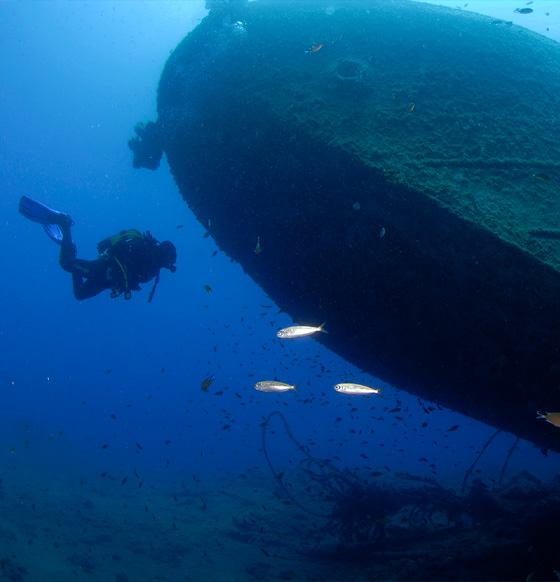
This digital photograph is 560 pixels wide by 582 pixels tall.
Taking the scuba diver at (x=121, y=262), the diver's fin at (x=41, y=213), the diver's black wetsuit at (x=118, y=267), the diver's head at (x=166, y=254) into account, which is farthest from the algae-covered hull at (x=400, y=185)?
the diver's fin at (x=41, y=213)

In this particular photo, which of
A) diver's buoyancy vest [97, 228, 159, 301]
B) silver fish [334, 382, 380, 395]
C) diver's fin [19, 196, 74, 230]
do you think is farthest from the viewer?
diver's fin [19, 196, 74, 230]

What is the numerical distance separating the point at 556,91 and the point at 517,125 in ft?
4.43

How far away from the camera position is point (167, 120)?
21.9 ft

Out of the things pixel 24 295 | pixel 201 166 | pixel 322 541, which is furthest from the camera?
pixel 24 295

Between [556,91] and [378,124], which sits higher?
[556,91]

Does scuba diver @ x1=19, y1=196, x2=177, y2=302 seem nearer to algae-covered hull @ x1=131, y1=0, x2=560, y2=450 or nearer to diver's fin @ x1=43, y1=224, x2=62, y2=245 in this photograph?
diver's fin @ x1=43, y1=224, x2=62, y2=245

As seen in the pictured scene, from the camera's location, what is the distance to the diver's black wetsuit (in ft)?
25.1

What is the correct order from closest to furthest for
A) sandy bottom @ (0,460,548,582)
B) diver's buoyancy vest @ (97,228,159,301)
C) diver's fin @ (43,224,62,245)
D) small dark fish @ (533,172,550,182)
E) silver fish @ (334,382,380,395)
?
small dark fish @ (533,172,550,182) < silver fish @ (334,382,380,395) < sandy bottom @ (0,460,548,582) < diver's buoyancy vest @ (97,228,159,301) < diver's fin @ (43,224,62,245)

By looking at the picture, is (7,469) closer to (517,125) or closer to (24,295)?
(517,125)

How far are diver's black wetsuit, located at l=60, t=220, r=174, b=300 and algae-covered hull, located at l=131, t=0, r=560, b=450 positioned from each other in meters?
1.99

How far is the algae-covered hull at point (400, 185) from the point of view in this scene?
362 cm

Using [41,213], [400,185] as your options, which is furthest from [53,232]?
[400,185]

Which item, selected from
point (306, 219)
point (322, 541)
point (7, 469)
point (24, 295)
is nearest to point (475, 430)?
point (322, 541)

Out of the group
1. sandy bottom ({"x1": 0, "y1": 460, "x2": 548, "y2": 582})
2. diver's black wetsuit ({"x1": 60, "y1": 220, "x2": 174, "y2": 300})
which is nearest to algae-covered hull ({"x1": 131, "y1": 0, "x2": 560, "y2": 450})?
diver's black wetsuit ({"x1": 60, "y1": 220, "x2": 174, "y2": 300})
